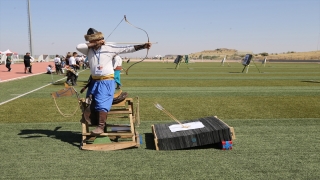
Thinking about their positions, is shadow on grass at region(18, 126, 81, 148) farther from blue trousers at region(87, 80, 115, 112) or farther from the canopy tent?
the canopy tent

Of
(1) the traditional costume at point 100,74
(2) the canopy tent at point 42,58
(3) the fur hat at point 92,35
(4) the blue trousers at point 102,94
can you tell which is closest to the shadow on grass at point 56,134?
(1) the traditional costume at point 100,74

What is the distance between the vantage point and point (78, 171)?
4.30m

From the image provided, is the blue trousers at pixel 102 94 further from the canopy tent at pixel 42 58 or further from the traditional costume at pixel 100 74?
the canopy tent at pixel 42 58

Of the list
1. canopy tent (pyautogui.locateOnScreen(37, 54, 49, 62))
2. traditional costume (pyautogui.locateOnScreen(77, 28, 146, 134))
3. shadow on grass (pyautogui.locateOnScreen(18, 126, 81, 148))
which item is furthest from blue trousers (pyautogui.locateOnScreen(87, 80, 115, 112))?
canopy tent (pyautogui.locateOnScreen(37, 54, 49, 62))

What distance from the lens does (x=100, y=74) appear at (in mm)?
5379

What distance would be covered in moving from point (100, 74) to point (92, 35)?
0.68m

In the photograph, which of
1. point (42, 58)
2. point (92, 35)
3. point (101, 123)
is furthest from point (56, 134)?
point (42, 58)

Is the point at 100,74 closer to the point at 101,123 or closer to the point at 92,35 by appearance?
the point at 92,35

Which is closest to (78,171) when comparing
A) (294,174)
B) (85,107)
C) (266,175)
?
(85,107)

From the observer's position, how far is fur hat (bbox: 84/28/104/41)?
5.35 metres

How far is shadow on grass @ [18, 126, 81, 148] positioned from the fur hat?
1.90m

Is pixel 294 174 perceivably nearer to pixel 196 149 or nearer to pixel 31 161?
pixel 196 149

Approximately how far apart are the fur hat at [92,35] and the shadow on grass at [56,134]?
1.90 metres

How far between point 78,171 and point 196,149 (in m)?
1.97
